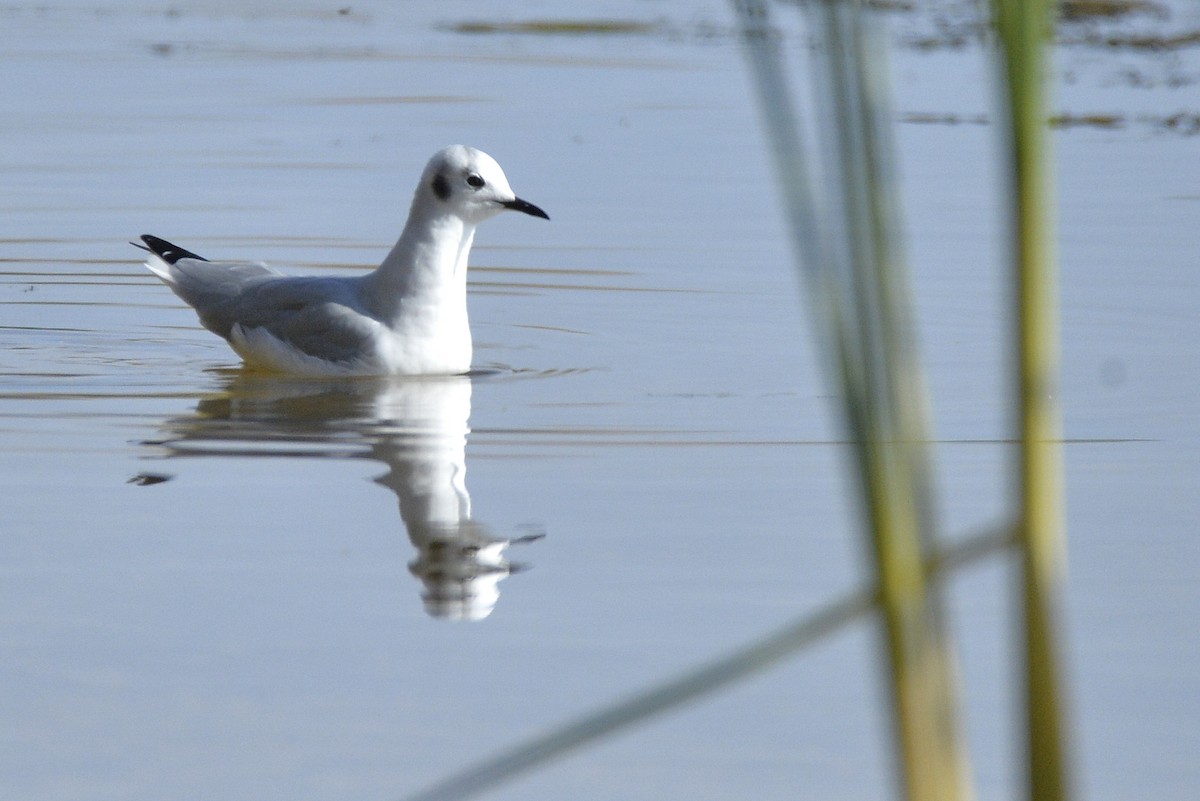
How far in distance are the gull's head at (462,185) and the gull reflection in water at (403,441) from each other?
556 mm

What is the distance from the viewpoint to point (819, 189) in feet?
3.51

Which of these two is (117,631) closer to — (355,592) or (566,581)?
(355,592)

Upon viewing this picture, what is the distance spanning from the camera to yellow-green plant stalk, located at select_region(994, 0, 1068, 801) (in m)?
0.98

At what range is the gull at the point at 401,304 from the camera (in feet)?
19.4

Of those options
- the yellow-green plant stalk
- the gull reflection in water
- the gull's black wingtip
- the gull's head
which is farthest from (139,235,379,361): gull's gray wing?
the yellow-green plant stalk

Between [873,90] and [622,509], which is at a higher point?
[873,90]

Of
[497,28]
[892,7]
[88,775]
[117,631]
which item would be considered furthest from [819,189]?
[892,7]

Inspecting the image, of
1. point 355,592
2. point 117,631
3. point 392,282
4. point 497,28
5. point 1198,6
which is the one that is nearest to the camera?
point 117,631

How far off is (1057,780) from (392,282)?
16.7 ft

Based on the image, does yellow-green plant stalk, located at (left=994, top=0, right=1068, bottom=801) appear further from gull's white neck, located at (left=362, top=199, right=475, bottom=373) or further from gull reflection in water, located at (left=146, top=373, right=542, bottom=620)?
gull's white neck, located at (left=362, top=199, right=475, bottom=373)

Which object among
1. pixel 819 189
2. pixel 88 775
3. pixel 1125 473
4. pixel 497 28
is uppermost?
pixel 497 28

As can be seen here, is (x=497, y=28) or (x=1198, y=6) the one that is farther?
(x=1198, y=6)

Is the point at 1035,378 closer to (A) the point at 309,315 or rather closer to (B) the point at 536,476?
(B) the point at 536,476

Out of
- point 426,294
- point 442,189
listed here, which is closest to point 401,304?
point 426,294
